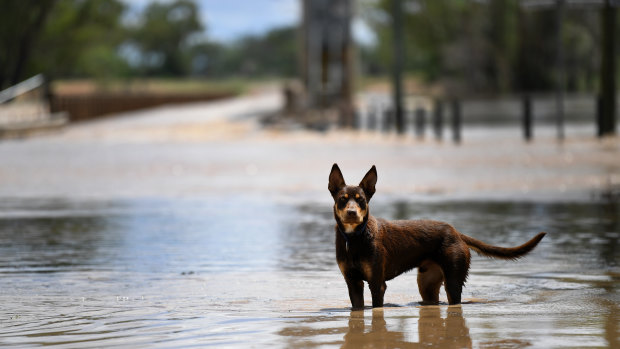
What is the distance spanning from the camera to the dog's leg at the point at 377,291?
7.55 meters

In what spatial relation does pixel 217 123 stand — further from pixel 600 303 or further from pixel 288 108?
pixel 600 303

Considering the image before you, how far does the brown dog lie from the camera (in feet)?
24.2

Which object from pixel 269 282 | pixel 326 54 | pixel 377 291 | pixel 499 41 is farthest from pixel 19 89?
pixel 377 291

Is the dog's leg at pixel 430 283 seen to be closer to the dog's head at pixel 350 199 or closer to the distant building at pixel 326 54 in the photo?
the dog's head at pixel 350 199

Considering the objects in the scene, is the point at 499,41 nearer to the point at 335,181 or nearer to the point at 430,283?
the point at 430,283

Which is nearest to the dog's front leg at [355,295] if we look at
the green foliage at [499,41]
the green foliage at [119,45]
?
the green foliage at [119,45]

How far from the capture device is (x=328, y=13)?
166ft

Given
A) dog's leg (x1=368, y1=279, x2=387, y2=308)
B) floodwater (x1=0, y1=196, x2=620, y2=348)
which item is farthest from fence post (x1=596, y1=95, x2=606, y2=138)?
dog's leg (x1=368, y1=279, x2=387, y2=308)

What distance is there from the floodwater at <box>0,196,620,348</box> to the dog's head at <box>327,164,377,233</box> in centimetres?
60

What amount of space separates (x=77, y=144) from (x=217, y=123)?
13.3 metres

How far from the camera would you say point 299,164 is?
2516 centimetres

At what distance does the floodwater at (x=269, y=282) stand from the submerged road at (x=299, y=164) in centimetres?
277

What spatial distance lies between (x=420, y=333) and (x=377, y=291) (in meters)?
0.96

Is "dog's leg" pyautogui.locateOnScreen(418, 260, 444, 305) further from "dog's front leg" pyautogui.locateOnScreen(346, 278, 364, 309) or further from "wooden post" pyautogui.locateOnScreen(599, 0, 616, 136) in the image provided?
"wooden post" pyautogui.locateOnScreen(599, 0, 616, 136)
